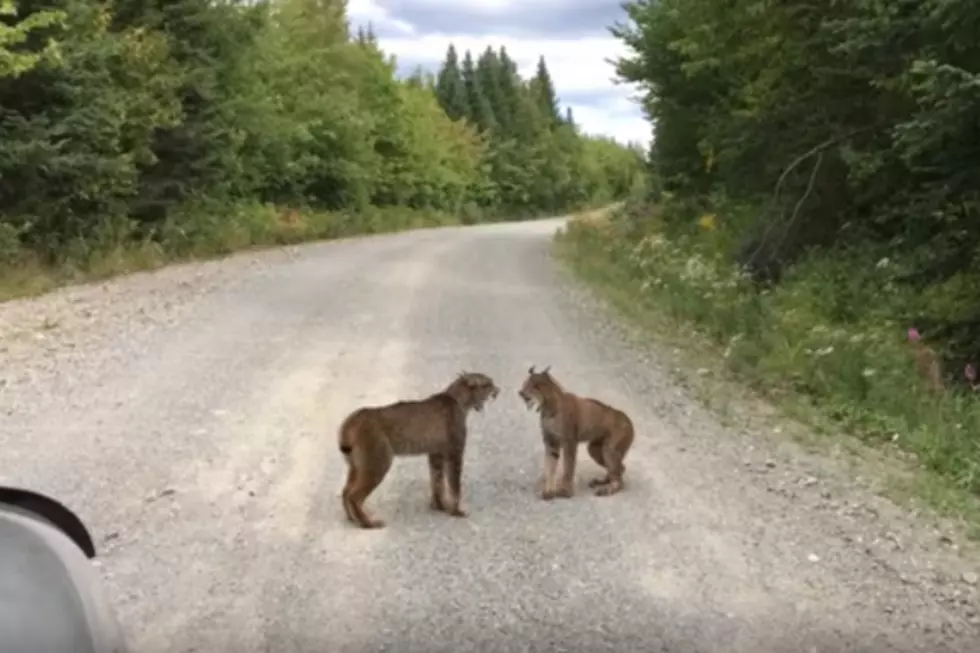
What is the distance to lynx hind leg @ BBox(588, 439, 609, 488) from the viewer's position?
17.1 feet

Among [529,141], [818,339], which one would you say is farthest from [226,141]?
[818,339]

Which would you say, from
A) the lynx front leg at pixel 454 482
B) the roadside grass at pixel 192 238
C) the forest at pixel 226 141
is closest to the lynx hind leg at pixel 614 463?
the lynx front leg at pixel 454 482

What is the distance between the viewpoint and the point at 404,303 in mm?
10328

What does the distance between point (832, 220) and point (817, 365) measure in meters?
3.65

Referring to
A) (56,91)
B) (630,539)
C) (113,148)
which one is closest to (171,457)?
(630,539)

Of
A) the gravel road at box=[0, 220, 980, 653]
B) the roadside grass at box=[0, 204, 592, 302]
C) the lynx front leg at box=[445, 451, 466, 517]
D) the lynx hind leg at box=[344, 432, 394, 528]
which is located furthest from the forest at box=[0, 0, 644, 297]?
the lynx hind leg at box=[344, 432, 394, 528]

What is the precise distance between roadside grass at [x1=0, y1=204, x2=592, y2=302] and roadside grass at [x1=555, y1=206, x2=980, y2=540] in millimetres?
6016

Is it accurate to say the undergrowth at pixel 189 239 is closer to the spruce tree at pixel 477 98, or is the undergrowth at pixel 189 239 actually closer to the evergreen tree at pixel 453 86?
the evergreen tree at pixel 453 86

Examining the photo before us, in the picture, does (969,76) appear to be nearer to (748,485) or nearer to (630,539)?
(748,485)

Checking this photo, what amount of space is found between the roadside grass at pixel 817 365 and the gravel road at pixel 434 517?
1.01 feet

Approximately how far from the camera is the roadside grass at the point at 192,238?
1350 cm

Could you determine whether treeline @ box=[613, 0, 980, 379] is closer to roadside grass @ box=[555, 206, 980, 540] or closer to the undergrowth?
roadside grass @ box=[555, 206, 980, 540]

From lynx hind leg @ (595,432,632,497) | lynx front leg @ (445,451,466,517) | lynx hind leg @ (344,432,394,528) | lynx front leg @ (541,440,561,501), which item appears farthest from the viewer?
lynx hind leg @ (595,432,632,497)

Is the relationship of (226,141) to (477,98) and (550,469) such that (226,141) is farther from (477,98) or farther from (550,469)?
(550,469)
